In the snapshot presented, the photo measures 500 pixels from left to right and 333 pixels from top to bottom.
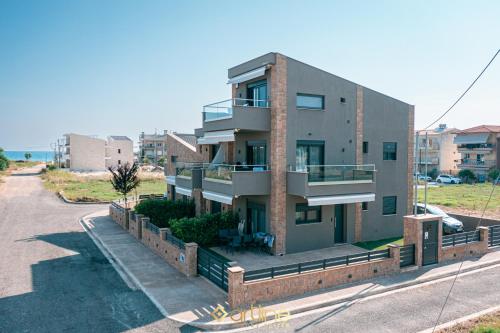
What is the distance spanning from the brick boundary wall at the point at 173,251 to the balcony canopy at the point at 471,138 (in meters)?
62.8

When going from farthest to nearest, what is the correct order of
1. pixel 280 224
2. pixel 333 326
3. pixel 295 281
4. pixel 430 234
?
1. pixel 280 224
2. pixel 430 234
3. pixel 295 281
4. pixel 333 326

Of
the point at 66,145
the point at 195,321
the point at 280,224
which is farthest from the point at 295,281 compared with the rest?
the point at 66,145

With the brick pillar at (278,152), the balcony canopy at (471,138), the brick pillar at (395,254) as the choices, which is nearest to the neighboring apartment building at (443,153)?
the balcony canopy at (471,138)

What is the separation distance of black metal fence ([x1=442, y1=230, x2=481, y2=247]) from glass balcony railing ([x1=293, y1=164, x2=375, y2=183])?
442 cm

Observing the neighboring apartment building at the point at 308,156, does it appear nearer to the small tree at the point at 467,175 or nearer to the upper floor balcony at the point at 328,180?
the upper floor balcony at the point at 328,180

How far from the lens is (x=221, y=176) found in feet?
63.0

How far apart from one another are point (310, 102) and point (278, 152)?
131 inches

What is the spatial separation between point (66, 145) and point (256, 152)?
3482 inches

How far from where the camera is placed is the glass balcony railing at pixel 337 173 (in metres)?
17.7

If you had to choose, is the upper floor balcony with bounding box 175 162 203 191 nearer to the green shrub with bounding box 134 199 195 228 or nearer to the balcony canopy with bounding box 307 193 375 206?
the green shrub with bounding box 134 199 195 228

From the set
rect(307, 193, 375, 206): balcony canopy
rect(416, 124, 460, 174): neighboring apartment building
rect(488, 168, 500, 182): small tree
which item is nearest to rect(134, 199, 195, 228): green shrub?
rect(307, 193, 375, 206): balcony canopy

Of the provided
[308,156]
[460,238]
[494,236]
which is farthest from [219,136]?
[494,236]

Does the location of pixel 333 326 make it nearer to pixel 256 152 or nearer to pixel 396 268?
pixel 396 268

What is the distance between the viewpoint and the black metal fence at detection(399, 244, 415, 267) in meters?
16.2
